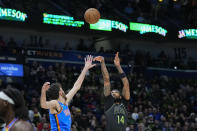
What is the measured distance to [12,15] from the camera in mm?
19047

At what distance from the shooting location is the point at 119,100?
714 centimetres

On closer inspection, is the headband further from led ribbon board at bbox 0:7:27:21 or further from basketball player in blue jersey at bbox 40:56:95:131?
led ribbon board at bbox 0:7:27:21

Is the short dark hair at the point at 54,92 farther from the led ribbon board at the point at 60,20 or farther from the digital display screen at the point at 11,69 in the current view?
the led ribbon board at the point at 60,20

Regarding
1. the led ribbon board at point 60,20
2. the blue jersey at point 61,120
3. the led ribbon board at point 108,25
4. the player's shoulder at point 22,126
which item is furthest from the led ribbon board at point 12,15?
the player's shoulder at point 22,126

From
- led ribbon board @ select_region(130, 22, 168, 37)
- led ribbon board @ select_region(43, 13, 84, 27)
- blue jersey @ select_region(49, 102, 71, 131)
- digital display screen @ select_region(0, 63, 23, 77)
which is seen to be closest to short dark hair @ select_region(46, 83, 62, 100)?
blue jersey @ select_region(49, 102, 71, 131)

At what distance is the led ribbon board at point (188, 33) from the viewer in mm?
25500

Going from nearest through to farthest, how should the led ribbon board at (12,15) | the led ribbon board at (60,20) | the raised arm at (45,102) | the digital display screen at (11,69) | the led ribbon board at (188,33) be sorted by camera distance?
the raised arm at (45,102) → the digital display screen at (11,69) → the led ribbon board at (12,15) → the led ribbon board at (60,20) → the led ribbon board at (188,33)

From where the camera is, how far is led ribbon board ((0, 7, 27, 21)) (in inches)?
732

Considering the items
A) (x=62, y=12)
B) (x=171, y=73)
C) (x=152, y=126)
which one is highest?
(x=62, y=12)

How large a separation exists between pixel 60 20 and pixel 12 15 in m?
2.97

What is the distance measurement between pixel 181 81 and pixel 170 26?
4.17 meters

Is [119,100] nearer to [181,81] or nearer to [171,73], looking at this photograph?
[181,81]

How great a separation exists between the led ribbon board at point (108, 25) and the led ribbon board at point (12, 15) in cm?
426

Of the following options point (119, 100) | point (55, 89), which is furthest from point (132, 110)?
point (55, 89)
